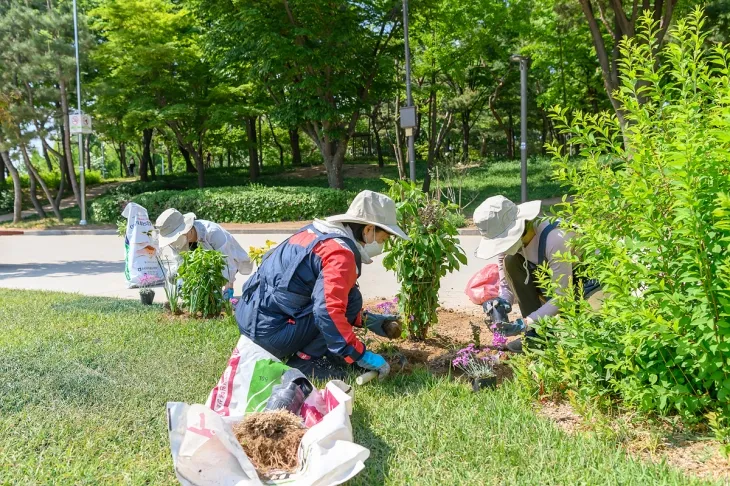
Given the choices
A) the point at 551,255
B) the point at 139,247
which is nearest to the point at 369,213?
the point at 551,255

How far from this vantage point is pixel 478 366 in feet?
12.3

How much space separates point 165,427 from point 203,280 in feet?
8.53

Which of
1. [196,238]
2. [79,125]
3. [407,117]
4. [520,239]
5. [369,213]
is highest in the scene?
[79,125]

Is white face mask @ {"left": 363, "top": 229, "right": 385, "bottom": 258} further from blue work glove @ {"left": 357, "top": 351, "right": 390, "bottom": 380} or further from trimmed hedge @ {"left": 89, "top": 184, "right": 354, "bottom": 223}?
trimmed hedge @ {"left": 89, "top": 184, "right": 354, "bottom": 223}

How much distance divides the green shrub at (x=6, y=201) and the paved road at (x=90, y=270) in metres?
9.59

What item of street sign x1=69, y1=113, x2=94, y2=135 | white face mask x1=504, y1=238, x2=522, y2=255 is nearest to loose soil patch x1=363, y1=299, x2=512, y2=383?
white face mask x1=504, y1=238, x2=522, y2=255

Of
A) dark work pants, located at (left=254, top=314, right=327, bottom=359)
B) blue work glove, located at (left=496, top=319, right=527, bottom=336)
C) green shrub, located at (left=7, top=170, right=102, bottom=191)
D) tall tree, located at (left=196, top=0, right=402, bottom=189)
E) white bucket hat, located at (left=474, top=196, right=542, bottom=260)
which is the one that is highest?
tall tree, located at (left=196, top=0, right=402, bottom=189)

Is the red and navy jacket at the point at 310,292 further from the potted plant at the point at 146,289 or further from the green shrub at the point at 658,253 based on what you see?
the potted plant at the point at 146,289

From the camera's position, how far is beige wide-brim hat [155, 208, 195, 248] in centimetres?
604

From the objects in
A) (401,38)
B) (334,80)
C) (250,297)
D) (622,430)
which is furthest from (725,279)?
(401,38)

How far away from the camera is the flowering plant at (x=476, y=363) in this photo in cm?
365

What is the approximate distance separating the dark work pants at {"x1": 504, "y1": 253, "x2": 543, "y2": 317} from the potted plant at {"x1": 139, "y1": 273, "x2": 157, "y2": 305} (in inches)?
166

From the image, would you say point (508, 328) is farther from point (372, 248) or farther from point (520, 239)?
point (372, 248)

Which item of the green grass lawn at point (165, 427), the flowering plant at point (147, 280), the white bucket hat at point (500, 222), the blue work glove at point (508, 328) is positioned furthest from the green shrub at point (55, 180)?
the blue work glove at point (508, 328)
